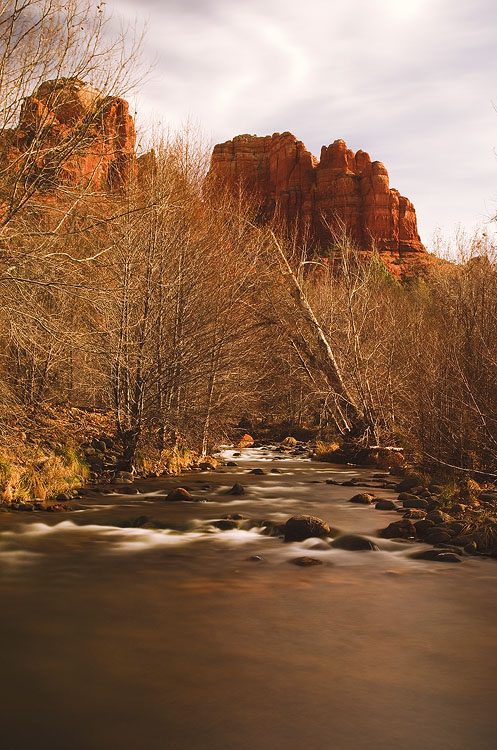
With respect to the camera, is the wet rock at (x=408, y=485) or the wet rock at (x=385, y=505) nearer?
the wet rock at (x=385, y=505)

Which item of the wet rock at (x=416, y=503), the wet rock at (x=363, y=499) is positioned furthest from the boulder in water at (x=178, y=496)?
the wet rock at (x=416, y=503)

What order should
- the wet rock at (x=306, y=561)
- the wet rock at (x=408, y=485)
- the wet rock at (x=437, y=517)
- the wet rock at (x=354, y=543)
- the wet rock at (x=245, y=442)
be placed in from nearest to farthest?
the wet rock at (x=306, y=561), the wet rock at (x=354, y=543), the wet rock at (x=437, y=517), the wet rock at (x=408, y=485), the wet rock at (x=245, y=442)

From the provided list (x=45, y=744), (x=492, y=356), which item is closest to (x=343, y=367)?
(x=492, y=356)

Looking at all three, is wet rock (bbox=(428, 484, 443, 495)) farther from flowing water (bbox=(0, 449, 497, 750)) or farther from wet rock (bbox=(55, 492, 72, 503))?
wet rock (bbox=(55, 492, 72, 503))

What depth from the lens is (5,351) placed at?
14102mm

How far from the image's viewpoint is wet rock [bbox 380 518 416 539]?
916 centimetres

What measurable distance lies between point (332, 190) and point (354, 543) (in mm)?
91457

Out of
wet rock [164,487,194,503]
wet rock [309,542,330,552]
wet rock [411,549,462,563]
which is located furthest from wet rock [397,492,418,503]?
wet rock [164,487,194,503]

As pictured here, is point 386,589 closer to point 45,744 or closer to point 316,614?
point 316,614

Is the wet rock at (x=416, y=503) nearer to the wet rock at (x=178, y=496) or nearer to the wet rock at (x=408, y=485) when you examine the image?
the wet rock at (x=408, y=485)

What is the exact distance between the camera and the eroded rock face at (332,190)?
91.2m

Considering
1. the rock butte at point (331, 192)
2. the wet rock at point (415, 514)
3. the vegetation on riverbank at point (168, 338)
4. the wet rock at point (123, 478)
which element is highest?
the rock butte at point (331, 192)

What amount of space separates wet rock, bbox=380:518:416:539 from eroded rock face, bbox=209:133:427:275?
79792mm

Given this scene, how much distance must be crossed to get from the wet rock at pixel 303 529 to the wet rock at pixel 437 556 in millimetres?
1508
